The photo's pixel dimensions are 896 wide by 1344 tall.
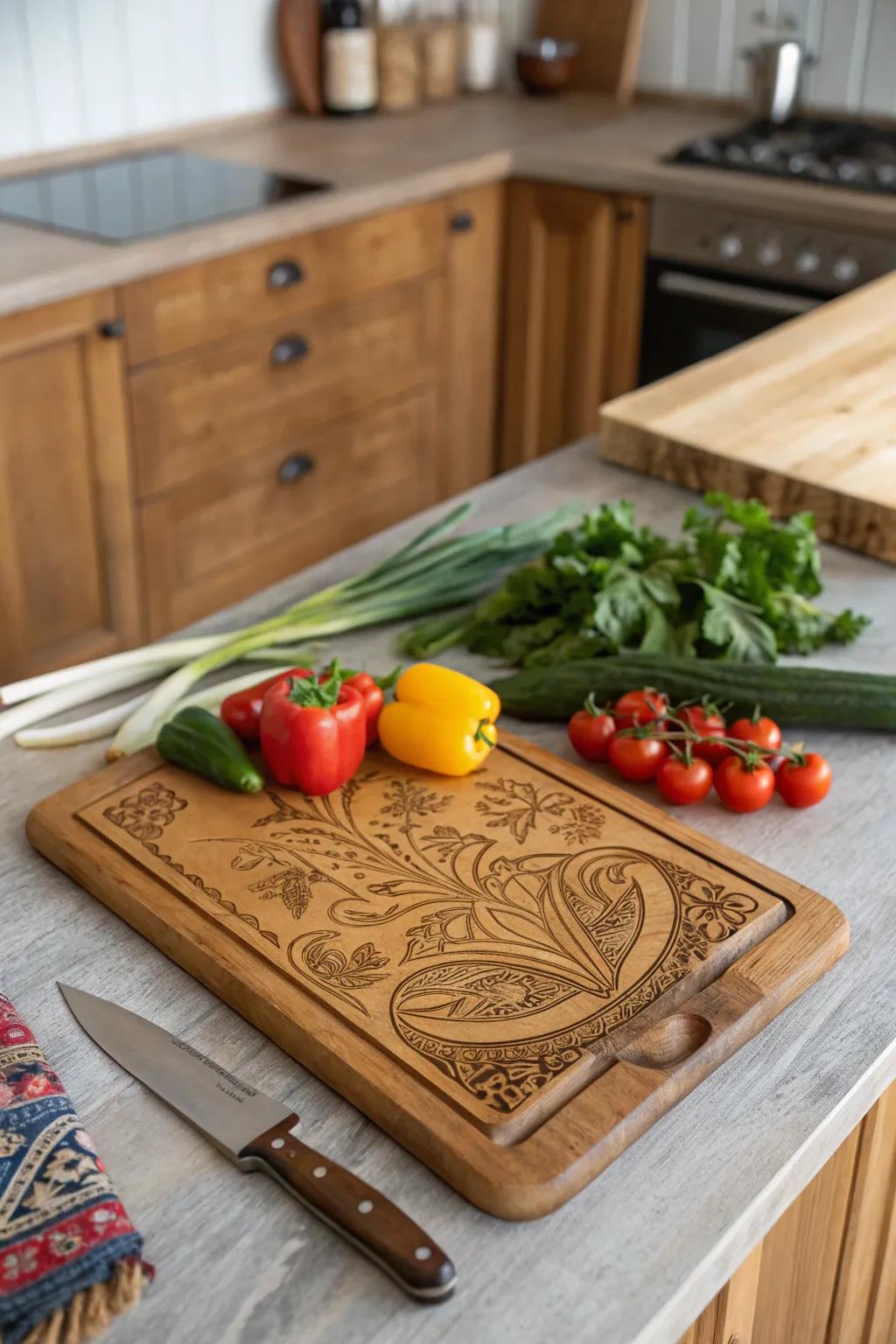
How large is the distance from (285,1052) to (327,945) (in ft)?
0.27

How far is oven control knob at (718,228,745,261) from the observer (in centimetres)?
284

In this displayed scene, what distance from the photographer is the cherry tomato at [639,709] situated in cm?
118

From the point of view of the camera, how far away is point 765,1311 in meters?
1.06

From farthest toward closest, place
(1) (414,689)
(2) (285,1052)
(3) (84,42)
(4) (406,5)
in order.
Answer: (4) (406,5), (3) (84,42), (1) (414,689), (2) (285,1052)

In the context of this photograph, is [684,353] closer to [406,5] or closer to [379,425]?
[379,425]

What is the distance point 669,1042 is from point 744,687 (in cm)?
40

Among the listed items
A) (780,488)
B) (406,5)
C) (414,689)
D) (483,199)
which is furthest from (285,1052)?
(406,5)

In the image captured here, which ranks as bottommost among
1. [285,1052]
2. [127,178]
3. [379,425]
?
[379,425]

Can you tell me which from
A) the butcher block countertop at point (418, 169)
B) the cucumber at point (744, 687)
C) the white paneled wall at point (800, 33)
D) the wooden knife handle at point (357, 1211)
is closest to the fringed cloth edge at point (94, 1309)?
the wooden knife handle at point (357, 1211)

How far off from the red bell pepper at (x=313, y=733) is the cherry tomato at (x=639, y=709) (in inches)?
8.9

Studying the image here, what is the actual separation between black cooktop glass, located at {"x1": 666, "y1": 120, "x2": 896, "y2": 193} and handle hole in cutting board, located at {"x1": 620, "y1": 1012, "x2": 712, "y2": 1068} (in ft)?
7.47

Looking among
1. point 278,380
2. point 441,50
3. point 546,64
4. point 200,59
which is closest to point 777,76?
point 546,64

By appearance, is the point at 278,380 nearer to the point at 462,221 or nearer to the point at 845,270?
the point at 462,221

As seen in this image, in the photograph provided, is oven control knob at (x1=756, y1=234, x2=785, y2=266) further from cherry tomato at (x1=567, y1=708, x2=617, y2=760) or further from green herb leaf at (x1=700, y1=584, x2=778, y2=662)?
cherry tomato at (x1=567, y1=708, x2=617, y2=760)
